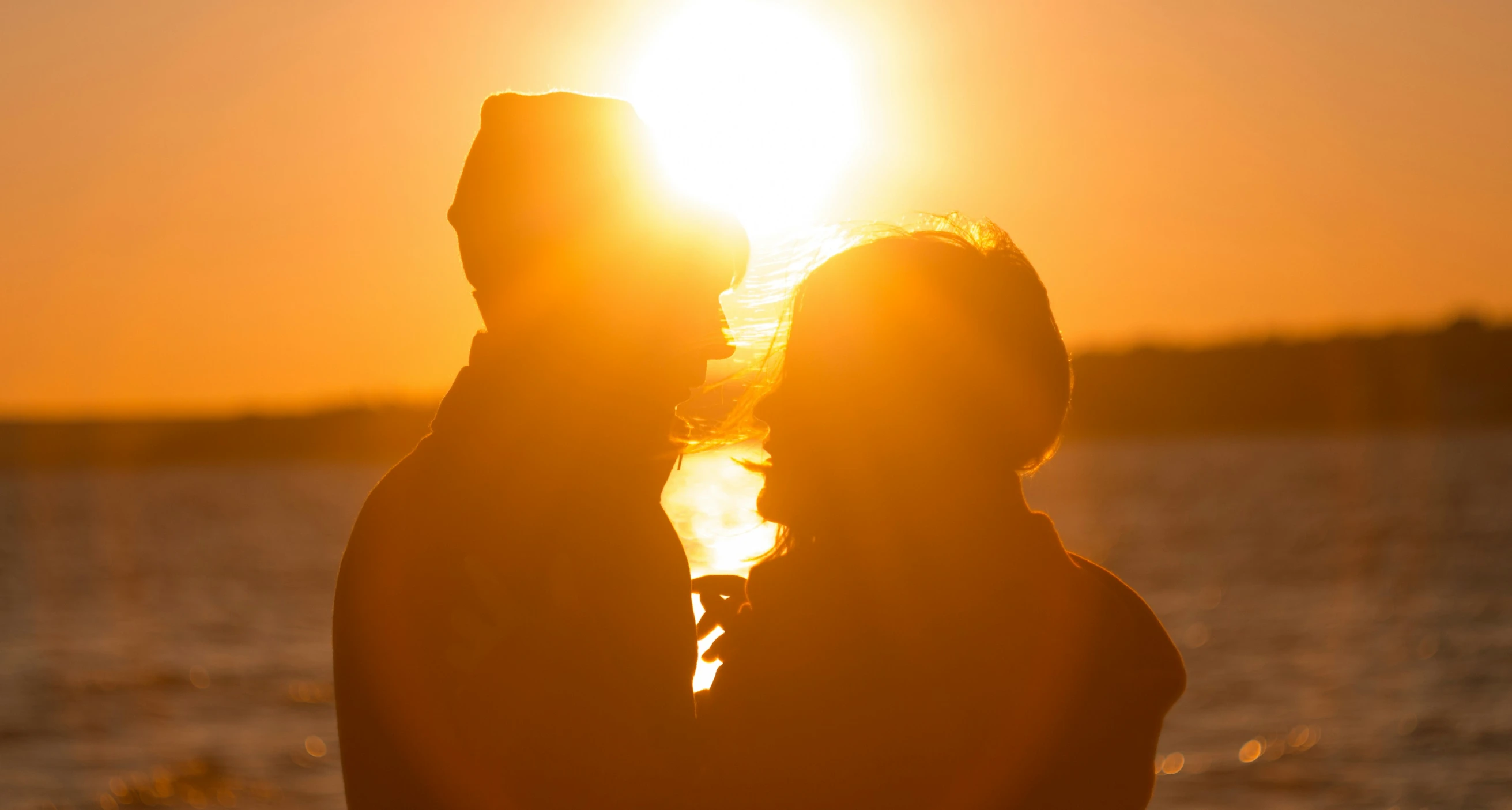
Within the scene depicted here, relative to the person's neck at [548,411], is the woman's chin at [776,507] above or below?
below

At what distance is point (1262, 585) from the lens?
38188mm

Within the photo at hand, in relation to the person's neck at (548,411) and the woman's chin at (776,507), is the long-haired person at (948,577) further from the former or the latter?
the person's neck at (548,411)

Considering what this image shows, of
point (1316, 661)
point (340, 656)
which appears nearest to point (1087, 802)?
point (340, 656)

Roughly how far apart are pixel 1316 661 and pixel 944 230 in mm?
24714

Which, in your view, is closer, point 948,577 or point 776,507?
point 948,577

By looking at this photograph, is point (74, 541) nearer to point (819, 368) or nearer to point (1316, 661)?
point (1316, 661)

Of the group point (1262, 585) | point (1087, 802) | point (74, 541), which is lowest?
point (74, 541)

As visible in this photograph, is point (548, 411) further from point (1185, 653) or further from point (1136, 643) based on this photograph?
point (1185, 653)

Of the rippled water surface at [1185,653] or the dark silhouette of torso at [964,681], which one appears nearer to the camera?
the dark silhouette of torso at [964,681]

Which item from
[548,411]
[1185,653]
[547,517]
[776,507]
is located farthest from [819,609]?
[1185,653]

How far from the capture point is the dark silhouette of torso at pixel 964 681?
8.95 feet

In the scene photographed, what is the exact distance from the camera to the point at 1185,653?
26.2 m

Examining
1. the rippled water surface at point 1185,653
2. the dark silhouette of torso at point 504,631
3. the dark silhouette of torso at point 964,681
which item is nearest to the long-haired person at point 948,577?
the dark silhouette of torso at point 964,681

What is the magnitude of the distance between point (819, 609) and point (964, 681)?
0.31 meters
